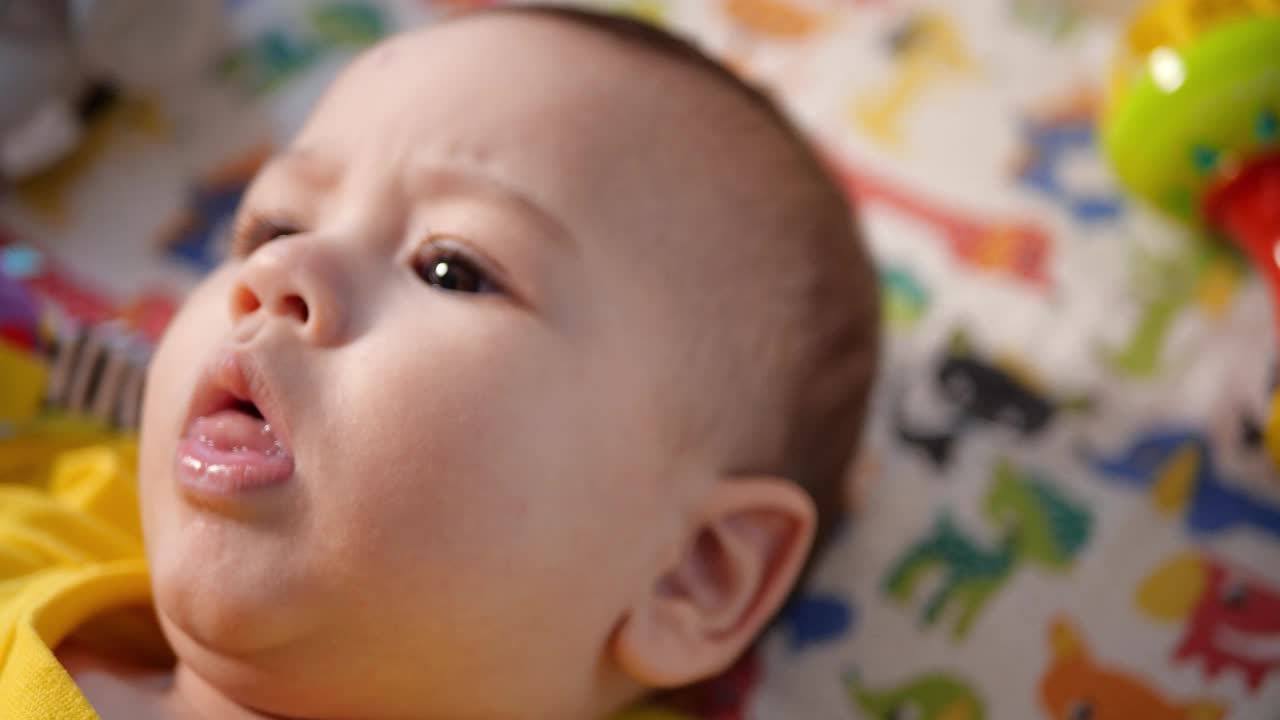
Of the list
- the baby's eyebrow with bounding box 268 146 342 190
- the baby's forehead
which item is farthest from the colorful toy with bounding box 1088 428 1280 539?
the baby's eyebrow with bounding box 268 146 342 190

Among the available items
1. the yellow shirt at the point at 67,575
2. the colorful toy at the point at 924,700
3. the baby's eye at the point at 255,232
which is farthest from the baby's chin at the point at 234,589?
the colorful toy at the point at 924,700

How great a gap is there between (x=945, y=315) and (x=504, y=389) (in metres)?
0.64

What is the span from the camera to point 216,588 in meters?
0.76

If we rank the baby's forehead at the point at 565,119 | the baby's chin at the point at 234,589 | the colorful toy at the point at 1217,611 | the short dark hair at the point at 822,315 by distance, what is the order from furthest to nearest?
the colorful toy at the point at 1217,611 → the short dark hair at the point at 822,315 → the baby's forehead at the point at 565,119 → the baby's chin at the point at 234,589

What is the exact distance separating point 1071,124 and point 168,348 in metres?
1.00

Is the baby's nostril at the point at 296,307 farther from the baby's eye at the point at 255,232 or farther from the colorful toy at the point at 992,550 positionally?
the colorful toy at the point at 992,550

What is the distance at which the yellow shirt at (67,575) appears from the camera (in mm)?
816

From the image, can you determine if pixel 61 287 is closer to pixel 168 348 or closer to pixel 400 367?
pixel 168 348

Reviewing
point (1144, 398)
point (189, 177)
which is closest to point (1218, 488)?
point (1144, 398)

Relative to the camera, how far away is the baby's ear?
907mm

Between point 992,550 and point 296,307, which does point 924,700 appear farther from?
point 296,307

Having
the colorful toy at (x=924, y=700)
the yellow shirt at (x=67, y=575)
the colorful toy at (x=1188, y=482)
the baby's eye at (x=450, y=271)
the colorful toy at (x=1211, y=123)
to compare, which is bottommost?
the yellow shirt at (x=67, y=575)

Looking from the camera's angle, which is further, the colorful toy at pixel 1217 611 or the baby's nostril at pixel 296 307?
the colorful toy at pixel 1217 611

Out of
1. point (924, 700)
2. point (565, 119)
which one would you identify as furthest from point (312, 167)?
point (924, 700)
